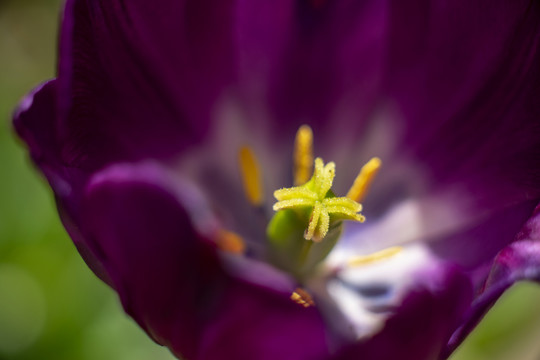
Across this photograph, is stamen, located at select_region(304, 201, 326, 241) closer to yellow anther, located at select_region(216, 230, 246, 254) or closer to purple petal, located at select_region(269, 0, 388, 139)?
yellow anther, located at select_region(216, 230, 246, 254)

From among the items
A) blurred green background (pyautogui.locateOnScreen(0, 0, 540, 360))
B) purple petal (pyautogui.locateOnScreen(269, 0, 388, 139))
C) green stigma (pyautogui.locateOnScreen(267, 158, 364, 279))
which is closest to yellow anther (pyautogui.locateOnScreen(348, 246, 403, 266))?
green stigma (pyautogui.locateOnScreen(267, 158, 364, 279))

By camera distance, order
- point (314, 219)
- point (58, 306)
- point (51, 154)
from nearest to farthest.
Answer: point (51, 154) → point (314, 219) → point (58, 306)

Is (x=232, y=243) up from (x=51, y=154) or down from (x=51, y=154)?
down

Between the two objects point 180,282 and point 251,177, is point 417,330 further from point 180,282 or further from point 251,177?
point 251,177

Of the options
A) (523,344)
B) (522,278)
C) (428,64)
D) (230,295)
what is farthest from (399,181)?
(230,295)

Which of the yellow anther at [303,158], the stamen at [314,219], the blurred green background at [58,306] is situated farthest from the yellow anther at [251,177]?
the blurred green background at [58,306]

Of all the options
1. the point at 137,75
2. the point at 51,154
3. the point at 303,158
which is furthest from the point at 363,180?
the point at 51,154
